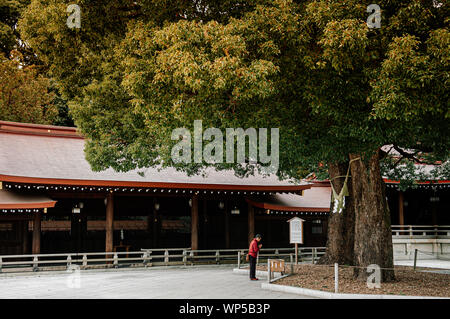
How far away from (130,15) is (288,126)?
589 cm

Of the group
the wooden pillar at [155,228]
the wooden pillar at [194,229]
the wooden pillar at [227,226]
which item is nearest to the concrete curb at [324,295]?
the wooden pillar at [194,229]

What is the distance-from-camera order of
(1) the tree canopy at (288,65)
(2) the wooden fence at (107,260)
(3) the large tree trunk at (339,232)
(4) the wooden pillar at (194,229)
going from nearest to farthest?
1. (1) the tree canopy at (288,65)
2. (3) the large tree trunk at (339,232)
3. (2) the wooden fence at (107,260)
4. (4) the wooden pillar at (194,229)

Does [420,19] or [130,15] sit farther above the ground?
[130,15]

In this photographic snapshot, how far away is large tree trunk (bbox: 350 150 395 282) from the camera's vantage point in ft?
46.0

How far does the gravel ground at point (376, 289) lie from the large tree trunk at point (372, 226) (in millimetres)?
495

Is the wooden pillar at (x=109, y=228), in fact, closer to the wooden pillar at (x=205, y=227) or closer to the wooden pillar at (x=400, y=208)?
the wooden pillar at (x=205, y=227)

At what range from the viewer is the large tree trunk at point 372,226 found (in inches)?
552

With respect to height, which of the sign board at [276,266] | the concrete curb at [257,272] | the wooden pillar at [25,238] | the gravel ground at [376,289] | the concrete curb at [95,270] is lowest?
the concrete curb at [95,270]

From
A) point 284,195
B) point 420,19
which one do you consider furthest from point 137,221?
point 420,19

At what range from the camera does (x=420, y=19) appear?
10.5 m

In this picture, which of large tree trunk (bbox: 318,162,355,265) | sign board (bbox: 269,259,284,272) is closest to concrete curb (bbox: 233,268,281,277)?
sign board (bbox: 269,259,284,272)

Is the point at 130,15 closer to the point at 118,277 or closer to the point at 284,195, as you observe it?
the point at 118,277

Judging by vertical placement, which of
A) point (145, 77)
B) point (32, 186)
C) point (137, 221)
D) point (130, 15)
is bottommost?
point (137, 221)

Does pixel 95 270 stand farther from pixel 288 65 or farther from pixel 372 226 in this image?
pixel 288 65
